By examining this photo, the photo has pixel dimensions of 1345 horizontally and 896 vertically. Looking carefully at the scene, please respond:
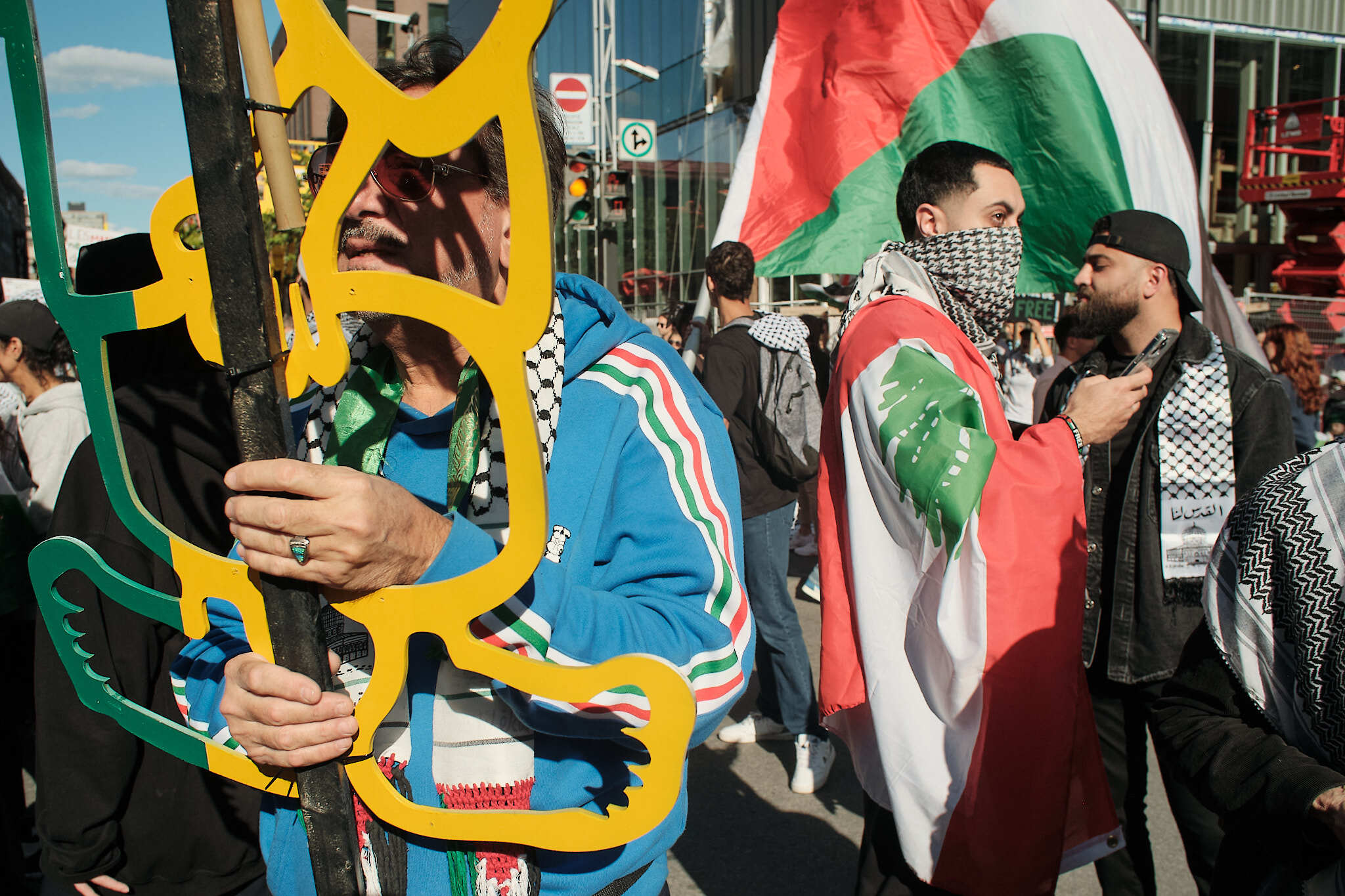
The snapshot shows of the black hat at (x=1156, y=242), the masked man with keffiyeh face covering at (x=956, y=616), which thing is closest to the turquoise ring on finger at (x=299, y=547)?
the masked man with keffiyeh face covering at (x=956, y=616)

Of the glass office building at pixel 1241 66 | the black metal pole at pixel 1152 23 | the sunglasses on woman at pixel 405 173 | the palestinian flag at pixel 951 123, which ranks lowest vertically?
the sunglasses on woman at pixel 405 173

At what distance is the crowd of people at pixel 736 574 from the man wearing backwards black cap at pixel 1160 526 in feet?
0.04

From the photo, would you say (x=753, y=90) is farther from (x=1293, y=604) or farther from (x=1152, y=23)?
(x=1293, y=604)

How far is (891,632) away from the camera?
1979mm

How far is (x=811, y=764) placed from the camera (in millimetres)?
3904

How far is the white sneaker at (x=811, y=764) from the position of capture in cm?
386

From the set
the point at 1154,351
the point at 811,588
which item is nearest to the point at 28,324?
the point at 1154,351

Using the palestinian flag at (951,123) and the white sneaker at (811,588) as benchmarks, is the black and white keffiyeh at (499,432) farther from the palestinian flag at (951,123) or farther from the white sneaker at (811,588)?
the white sneaker at (811,588)

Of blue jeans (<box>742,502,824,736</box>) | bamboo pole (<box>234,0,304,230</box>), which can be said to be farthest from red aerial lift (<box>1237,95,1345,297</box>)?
bamboo pole (<box>234,0,304,230</box>)

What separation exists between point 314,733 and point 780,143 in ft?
14.5

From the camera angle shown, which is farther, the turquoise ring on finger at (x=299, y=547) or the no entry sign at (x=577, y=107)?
the no entry sign at (x=577, y=107)

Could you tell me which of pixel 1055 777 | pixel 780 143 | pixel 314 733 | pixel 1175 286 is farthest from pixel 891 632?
pixel 780 143

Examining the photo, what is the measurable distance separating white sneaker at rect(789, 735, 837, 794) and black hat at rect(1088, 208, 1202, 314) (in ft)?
7.44

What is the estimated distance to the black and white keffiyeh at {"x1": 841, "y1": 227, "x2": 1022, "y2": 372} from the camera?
7.41 feet
